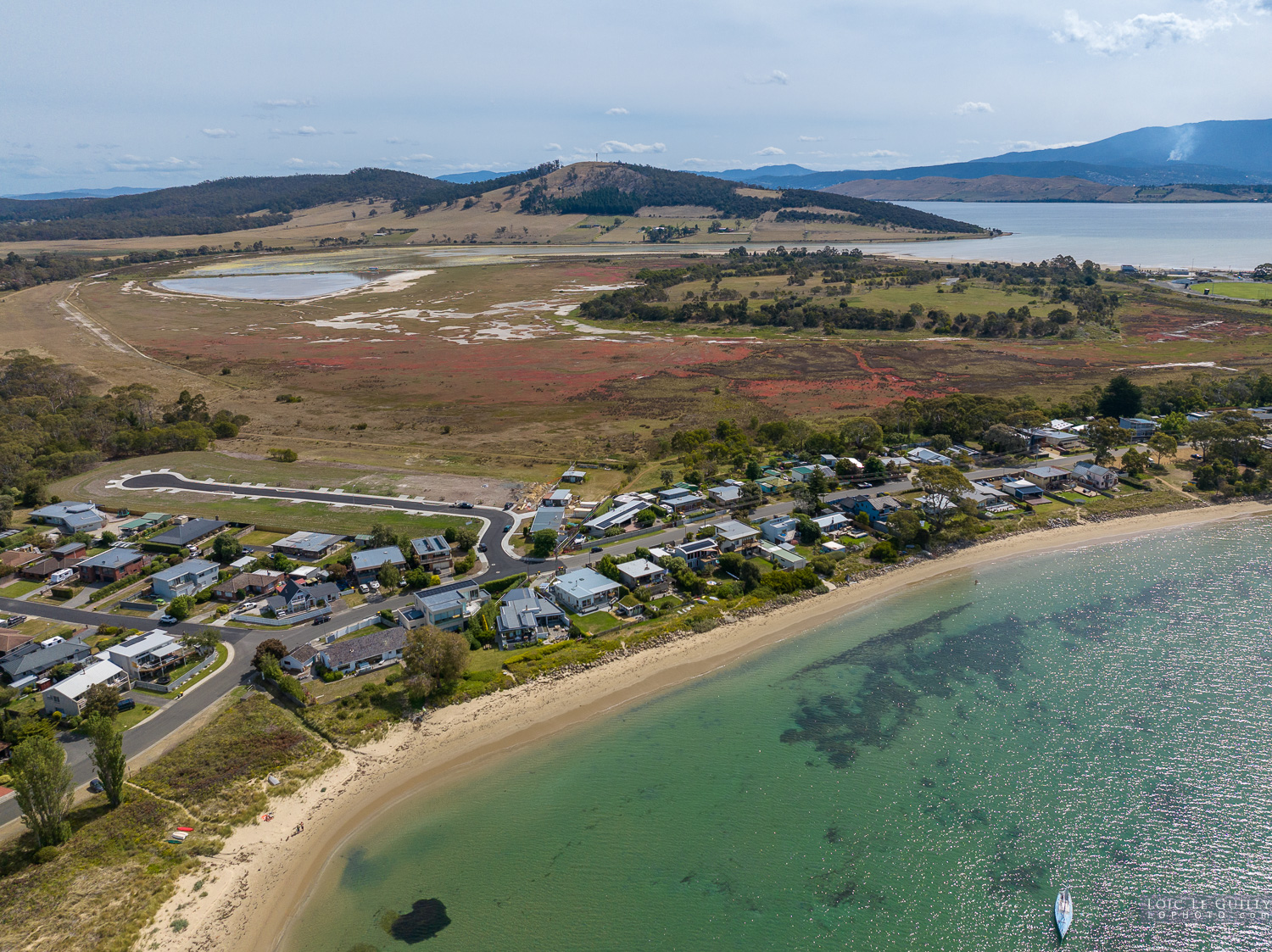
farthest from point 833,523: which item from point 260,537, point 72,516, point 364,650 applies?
point 72,516

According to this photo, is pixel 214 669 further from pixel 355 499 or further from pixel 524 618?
pixel 355 499

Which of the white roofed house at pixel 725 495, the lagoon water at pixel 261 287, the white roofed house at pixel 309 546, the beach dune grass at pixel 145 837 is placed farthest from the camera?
the lagoon water at pixel 261 287

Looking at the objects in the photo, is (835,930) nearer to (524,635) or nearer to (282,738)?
(524,635)

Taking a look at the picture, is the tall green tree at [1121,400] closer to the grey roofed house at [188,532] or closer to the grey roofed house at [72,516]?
the grey roofed house at [188,532]

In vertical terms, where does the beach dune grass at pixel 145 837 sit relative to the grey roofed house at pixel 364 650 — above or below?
below

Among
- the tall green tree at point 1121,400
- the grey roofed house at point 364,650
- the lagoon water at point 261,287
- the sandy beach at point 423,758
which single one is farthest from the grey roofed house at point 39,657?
the lagoon water at point 261,287

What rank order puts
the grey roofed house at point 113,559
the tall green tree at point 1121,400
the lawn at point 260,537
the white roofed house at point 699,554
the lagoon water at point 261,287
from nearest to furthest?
1. the grey roofed house at point 113,559
2. the white roofed house at point 699,554
3. the lawn at point 260,537
4. the tall green tree at point 1121,400
5. the lagoon water at point 261,287

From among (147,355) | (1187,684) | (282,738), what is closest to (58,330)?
(147,355)

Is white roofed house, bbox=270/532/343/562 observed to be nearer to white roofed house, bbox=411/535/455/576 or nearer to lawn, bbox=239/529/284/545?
lawn, bbox=239/529/284/545
